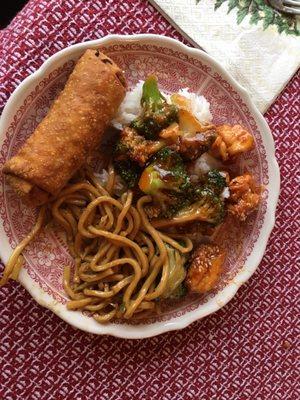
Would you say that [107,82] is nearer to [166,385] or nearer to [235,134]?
[235,134]

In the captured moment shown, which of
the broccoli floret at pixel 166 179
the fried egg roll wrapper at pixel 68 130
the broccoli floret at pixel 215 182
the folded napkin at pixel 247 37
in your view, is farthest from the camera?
the folded napkin at pixel 247 37

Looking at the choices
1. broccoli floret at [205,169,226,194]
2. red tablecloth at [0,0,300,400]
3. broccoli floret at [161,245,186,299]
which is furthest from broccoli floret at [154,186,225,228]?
red tablecloth at [0,0,300,400]

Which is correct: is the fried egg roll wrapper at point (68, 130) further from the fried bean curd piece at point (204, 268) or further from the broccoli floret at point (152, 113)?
the fried bean curd piece at point (204, 268)

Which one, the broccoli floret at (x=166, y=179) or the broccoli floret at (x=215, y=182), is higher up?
the broccoli floret at (x=215, y=182)

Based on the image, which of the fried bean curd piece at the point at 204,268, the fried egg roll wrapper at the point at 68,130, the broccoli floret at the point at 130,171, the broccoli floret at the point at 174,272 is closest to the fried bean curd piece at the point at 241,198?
the fried bean curd piece at the point at 204,268

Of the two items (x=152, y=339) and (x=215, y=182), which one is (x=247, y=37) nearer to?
(x=215, y=182)

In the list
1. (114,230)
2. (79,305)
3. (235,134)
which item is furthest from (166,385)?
(235,134)

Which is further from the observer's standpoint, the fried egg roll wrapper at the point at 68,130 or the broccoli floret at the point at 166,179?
the broccoli floret at the point at 166,179

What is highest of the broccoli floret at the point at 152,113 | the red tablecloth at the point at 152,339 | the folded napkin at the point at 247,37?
the folded napkin at the point at 247,37
